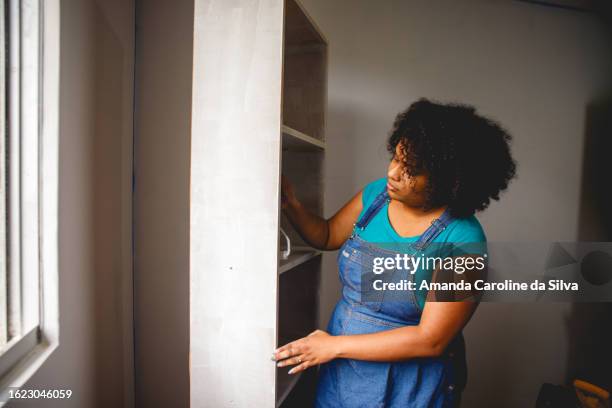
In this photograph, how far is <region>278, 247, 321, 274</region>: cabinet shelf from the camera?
1.17 metres

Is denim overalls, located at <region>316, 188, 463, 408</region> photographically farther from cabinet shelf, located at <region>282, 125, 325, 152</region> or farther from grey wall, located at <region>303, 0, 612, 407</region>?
grey wall, located at <region>303, 0, 612, 407</region>

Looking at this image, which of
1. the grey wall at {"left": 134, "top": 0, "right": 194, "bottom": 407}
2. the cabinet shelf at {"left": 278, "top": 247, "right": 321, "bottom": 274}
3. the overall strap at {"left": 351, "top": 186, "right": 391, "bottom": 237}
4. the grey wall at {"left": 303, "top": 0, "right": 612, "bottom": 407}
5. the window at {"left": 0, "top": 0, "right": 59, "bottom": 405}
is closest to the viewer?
the window at {"left": 0, "top": 0, "right": 59, "bottom": 405}

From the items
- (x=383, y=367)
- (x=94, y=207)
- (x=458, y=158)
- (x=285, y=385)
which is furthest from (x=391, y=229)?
(x=94, y=207)

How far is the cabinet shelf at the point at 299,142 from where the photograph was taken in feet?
3.63

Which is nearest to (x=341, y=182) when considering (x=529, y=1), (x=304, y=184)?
(x=304, y=184)

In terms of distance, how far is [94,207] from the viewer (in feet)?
4.02

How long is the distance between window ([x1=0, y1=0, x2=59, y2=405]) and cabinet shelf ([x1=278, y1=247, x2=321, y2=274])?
0.64 m

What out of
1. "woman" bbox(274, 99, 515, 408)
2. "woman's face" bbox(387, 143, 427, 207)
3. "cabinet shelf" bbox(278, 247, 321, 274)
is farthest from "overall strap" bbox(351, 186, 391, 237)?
"cabinet shelf" bbox(278, 247, 321, 274)

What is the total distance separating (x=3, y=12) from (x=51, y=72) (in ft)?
0.52

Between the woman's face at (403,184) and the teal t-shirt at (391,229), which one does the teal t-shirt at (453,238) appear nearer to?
the teal t-shirt at (391,229)

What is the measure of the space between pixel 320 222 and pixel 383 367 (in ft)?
1.76

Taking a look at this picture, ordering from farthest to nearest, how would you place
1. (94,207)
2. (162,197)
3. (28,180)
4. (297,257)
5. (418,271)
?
(162,197) < (297,257) < (94,207) < (418,271) < (28,180)

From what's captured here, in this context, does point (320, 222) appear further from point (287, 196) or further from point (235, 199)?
point (235, 199)

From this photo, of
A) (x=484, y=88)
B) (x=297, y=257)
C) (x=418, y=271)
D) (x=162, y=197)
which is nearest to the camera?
(x=418, y=271)
